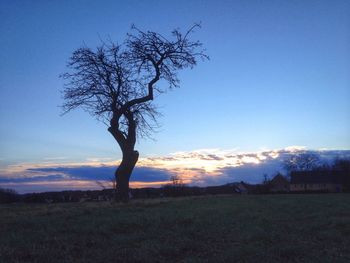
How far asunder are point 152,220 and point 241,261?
5739 mm

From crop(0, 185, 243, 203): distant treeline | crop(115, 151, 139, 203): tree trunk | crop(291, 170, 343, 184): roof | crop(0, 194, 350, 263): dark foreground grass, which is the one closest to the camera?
crop(0, 194, 350, 263): dark foreground grass

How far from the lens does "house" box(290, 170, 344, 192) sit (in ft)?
356

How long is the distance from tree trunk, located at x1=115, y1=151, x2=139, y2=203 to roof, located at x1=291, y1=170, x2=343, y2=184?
95.3 m

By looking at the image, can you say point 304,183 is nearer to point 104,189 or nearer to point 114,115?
point 104,189

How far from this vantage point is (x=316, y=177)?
111 meters

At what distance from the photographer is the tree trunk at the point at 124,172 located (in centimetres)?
2325

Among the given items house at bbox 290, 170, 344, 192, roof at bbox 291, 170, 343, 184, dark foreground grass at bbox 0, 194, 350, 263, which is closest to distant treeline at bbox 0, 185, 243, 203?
dark foreground grass at bbox 0, 194, 350, 263

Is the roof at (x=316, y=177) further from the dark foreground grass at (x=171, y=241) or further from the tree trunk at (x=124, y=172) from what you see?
the dark foreground grass at (x=171, y=241)

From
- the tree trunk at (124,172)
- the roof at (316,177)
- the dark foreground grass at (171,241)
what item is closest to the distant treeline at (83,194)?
the tree trunk at (124,172)

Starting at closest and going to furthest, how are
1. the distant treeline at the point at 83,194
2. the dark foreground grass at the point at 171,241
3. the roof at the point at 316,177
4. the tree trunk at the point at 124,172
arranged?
the dark foreground grass at the point at 171,241, the tree trunk at the point at 124,172, the distant treeline at the point at 83,194, the roof at the point at 316,177

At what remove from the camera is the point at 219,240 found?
9625 mm

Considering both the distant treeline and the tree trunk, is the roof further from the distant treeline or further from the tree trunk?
the tree trunk

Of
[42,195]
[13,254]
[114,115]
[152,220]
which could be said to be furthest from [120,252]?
[42,195]

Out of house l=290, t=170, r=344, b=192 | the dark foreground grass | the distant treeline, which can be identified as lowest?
the dark foreground grass
